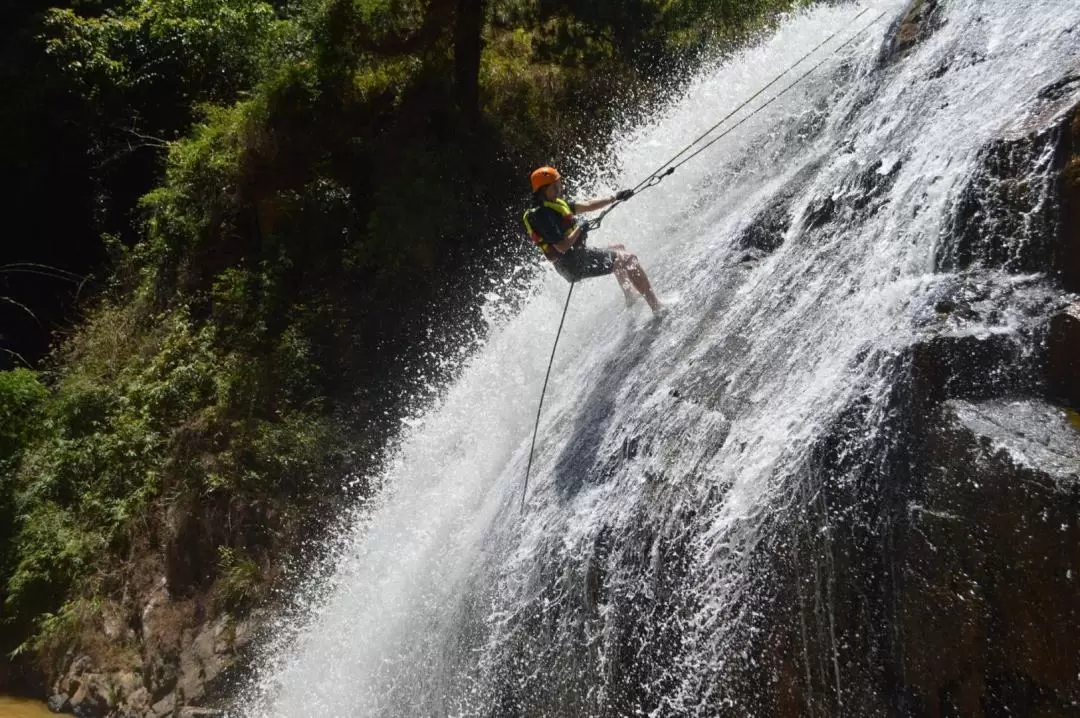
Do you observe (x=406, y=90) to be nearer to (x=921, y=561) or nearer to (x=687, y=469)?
(x=687, y=469)

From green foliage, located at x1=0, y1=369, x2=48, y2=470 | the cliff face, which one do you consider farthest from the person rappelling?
green foliage, located at x1=0, y1=369, x2=48, y2=470

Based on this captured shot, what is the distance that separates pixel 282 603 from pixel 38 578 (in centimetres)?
363

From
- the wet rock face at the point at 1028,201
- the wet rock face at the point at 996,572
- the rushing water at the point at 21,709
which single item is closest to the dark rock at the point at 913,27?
the wet rock face at the point at 1028,201

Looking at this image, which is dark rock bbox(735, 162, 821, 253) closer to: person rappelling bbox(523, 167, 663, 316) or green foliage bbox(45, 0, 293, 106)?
person rappelling bbox(523, 167, 663, 316)

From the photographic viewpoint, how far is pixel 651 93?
11281mm

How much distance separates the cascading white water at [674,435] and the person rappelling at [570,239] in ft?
1.40

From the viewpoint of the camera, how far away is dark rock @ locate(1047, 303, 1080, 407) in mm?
3654

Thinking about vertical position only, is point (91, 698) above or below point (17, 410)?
below

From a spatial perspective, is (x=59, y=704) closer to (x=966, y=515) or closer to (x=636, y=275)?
(x=636, y=275)

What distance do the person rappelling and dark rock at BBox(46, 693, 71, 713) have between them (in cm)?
Answer: 725

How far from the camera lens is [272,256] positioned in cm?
995

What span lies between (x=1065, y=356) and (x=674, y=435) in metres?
2.20

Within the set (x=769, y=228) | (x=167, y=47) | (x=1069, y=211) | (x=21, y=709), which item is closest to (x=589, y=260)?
(x=769, y=228)

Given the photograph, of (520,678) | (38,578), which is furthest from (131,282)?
(520,678)
